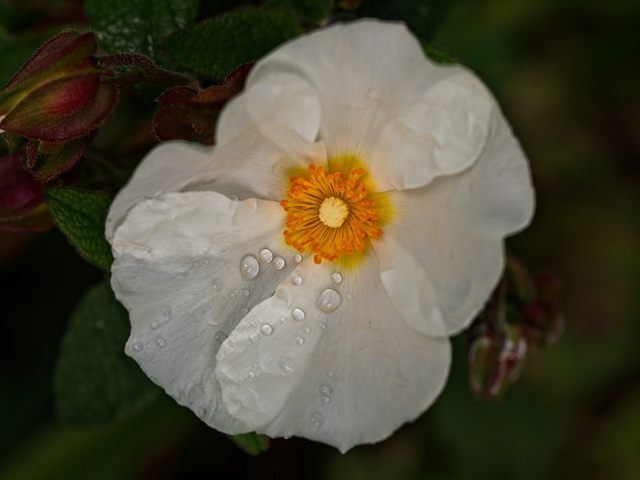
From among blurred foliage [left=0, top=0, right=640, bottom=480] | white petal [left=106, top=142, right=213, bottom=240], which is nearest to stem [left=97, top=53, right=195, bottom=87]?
white petal [left=106, top=142, right=213, bottom=240]

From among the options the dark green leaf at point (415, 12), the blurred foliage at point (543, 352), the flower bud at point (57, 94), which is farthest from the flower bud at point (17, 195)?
the blurred foliage at point (543, 352)

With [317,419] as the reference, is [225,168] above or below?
above

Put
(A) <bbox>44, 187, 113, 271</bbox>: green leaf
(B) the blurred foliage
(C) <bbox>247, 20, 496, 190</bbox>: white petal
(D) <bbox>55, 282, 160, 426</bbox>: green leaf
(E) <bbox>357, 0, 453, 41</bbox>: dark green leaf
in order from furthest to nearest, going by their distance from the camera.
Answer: (B) the blurred foliage
(E) <bbox>357, 0, 453, 41</bbox>: dark green leaf
(D) <bbox>55, 282, 160, 426</bbox>: green leaf
(A) <bbox>44, 187, 113, 271</bbox>: green leaf
(C) <bbox>247, 20, 496, 190</bbox>: white petal

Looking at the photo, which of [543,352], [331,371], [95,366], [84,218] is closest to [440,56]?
[331,371]

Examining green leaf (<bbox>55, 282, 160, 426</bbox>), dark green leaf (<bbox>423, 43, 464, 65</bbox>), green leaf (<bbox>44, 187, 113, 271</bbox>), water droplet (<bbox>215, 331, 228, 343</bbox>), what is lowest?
green leaf (<bbox>55, 282, 160, 426</bbox>)

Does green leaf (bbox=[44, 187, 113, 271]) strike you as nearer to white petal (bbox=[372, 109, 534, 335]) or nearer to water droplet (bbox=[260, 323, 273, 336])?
water droplet (bbox=[260, 323, 273, 336])

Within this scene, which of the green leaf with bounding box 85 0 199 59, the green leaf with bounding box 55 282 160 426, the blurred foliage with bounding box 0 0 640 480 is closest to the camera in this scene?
the green leaf with bounding box 85 0 199 59

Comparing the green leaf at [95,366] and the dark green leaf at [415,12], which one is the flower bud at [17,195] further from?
the dark green leaf at [415,12]

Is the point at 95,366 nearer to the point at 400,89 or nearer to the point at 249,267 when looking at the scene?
the point at 249,267
